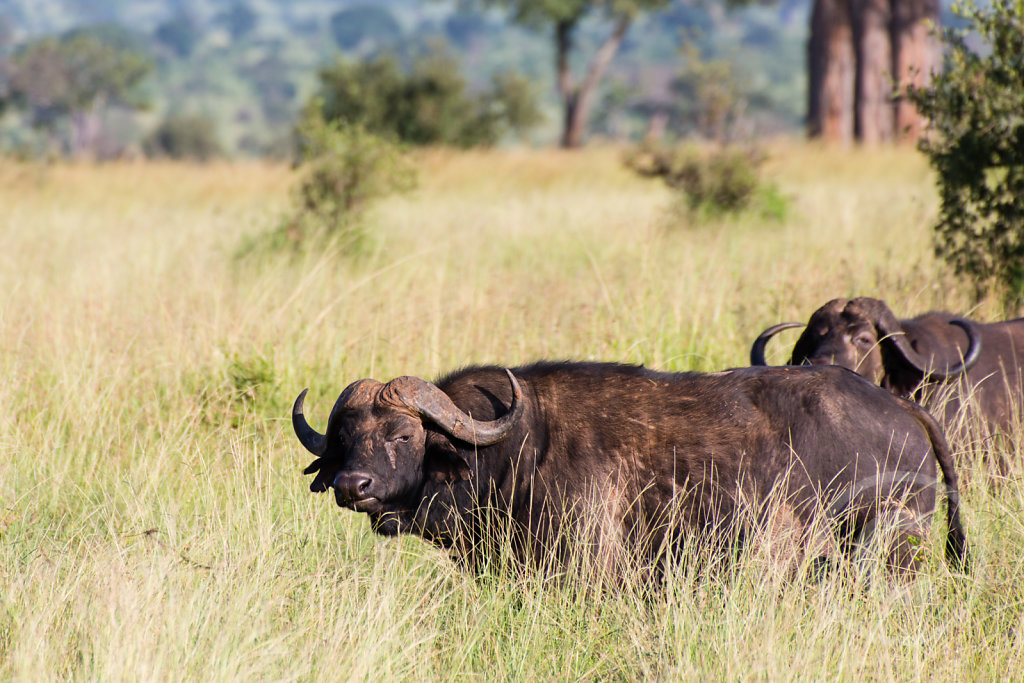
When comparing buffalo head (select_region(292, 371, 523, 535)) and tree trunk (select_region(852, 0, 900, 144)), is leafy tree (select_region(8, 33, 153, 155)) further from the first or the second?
buffalo head (select_region(292, 371, 523, 535))

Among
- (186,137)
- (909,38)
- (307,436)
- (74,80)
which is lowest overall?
Result: (186,137)

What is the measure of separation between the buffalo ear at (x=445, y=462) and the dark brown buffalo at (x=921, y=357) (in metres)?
1.91

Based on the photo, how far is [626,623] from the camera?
3496 mm

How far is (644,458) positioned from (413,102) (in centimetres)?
2215

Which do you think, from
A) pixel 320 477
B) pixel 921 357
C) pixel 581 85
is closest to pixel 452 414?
pixel 320 477

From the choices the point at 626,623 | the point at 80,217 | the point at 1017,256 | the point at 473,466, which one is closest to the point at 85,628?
the point at 473,466

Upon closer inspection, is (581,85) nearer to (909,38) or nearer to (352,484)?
(909,38)

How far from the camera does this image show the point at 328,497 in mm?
4492

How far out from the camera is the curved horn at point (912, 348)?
494cm

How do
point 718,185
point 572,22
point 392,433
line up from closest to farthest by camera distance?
1. point 392,433
2. point 718,185
3. point 572,22

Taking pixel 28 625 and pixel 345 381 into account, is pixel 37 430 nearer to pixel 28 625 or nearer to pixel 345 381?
pixel 345 381

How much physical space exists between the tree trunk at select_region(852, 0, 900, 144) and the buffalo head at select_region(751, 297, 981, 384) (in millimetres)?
16467

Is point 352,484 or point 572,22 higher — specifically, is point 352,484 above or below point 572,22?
below

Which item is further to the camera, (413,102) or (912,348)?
(413,102)
